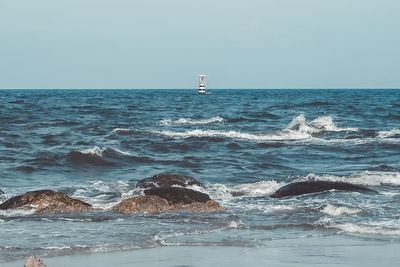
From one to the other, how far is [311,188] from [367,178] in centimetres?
323

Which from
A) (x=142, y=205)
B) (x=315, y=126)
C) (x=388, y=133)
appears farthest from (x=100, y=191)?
(x=315, y=126)

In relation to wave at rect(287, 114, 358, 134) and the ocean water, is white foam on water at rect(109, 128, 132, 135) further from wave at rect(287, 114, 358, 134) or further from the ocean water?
wave at rect(287, 114, 358, 134)

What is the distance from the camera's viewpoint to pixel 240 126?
41.0 m

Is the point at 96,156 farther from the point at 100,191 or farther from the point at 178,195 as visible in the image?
the point at 178,195

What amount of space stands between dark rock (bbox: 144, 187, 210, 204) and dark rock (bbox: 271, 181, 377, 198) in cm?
238

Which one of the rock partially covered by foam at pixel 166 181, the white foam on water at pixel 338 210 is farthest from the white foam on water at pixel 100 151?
the white foam on water at pixel 338 210

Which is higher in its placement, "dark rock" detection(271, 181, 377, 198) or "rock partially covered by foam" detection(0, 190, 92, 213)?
"dark rock" detection(271, 181, 377, 198)

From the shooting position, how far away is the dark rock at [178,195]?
14.7m

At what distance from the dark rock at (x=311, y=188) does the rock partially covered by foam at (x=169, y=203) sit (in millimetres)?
2481

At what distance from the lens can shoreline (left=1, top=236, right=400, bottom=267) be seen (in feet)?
30.9

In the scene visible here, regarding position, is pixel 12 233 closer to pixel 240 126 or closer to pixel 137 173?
pixel 137 173

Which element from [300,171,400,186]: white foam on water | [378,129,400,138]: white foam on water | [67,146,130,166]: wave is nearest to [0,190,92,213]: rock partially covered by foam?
[300,171,400,186]: white foam on water

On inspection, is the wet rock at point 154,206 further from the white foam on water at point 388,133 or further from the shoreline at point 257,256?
the white foam on water at point 388,133

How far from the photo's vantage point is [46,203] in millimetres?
14484
